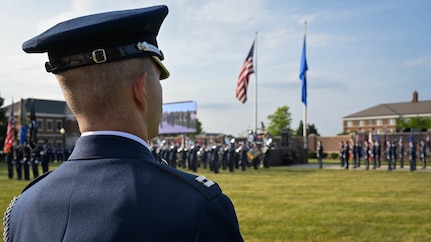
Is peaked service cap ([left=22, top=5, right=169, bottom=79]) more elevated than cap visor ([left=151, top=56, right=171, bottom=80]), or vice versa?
peaked service cap ([left=22, top=5, right=169, bottom=79])

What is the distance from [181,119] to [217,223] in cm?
5019

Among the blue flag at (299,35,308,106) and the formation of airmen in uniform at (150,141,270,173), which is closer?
the formation of airmen in uniform at (150,141,270,173)

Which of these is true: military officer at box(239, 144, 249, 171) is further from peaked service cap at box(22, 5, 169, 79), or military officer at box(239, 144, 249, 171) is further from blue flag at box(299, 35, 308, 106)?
peaked service cap at box(22, 5, 169, 79)

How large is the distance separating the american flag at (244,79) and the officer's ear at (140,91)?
1104 inches

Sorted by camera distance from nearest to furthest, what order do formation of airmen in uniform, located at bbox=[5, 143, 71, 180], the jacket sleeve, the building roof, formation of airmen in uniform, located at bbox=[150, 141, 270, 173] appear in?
the jacket sleeve
formation of airmen in uniform, located at bbox=[5, 143, 71, 180]
formation of airmen in uniform, located at bbox=[150, 141, 270, 173]
the building roof

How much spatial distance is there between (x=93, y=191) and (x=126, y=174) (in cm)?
13

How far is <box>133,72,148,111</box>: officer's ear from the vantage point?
5.47ft

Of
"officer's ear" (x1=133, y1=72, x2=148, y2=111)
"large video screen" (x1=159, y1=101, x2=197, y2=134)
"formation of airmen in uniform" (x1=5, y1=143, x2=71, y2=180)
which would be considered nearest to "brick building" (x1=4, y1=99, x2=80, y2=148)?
"large video screen" (x1=159, y1=101, x2=197, y2=134)

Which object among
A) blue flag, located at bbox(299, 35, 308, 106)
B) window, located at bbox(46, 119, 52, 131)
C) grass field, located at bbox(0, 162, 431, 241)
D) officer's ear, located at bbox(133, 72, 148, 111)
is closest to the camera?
officer's ear, located at bbox(133, 72, 148, 111)

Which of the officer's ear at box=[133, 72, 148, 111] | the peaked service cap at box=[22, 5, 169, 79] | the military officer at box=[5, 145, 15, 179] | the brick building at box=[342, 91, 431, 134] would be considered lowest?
the military officer at box=[5, 145, 15, 179]

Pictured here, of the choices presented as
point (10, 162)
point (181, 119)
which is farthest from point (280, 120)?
point (10, 162)

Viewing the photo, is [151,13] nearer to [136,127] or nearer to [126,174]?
[136,127]

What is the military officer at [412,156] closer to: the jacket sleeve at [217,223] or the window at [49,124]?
the jacket sleeve at [217,223]

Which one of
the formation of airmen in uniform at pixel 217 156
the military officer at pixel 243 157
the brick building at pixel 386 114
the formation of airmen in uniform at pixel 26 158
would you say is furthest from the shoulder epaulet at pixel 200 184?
the brick building at pixel 386 114
